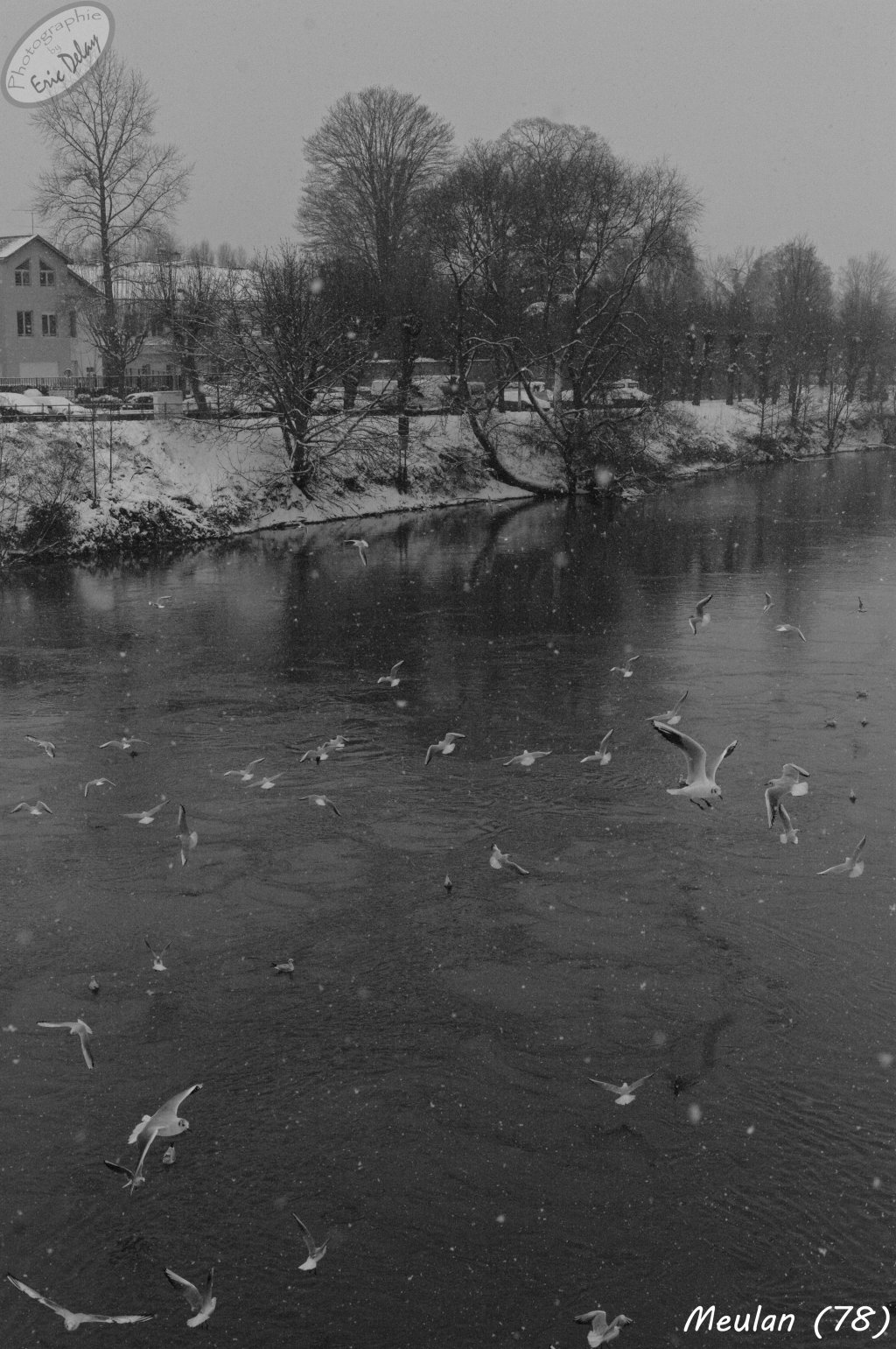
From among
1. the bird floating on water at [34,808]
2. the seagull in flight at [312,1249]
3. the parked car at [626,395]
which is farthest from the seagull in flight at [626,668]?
the parked car at [626,395]

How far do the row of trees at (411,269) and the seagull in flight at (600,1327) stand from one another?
41.8 metres

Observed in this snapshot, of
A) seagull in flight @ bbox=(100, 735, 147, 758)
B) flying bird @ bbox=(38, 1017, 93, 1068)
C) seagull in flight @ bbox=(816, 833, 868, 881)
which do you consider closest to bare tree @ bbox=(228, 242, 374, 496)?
seagull in flight @ bbox=(100, 735, 147, 758)

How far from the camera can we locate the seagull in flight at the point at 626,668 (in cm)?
2309

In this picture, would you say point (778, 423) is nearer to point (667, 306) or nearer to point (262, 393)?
point (667, 306)

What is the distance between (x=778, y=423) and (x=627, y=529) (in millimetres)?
39831

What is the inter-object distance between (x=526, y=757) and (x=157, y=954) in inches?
273

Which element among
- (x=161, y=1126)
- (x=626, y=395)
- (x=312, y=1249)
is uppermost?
(x=626, y=395)

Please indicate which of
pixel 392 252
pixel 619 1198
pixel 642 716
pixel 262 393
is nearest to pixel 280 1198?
pixel 619 1198

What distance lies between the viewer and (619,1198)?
9516mm

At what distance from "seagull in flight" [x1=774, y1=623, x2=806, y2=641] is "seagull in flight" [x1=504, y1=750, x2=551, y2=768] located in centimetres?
877

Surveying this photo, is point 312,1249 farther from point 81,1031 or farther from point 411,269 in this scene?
point 411,269

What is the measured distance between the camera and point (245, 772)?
705 inches

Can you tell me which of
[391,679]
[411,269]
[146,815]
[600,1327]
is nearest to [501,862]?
[146,815]

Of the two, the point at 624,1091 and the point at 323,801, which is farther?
the point at 323,801
